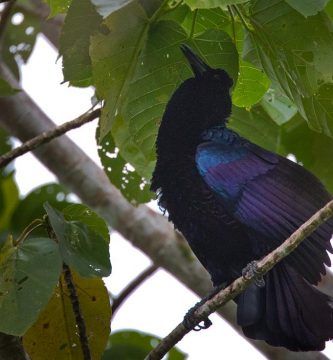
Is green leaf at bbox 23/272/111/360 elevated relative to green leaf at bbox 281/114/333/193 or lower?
lower

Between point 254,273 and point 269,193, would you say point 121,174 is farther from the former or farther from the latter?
point 254,273

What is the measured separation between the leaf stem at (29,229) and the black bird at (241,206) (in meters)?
0.42

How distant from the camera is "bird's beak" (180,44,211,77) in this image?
10.5ft

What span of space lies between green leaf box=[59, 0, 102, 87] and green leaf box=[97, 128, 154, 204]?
77 cm

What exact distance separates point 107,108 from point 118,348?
5.20 feet

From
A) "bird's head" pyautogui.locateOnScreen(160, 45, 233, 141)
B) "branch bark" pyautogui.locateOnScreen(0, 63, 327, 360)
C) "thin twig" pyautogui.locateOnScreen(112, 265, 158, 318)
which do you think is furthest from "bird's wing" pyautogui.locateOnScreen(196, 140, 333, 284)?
"branch bark" pyautogui.locateOnScreen(0, 63, 327, 360)

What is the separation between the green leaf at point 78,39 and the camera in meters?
2.93

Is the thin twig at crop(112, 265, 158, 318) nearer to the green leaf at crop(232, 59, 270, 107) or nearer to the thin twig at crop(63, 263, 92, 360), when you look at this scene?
the thin twig at crop(63, 263, 92, 360)

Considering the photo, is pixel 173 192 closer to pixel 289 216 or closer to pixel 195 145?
pixel 195 145

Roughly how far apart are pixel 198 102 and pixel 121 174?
605 mm

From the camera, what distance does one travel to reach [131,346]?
4273mm

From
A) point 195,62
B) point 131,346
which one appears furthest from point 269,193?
point 131,346

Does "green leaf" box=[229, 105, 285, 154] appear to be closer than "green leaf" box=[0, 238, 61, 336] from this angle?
No

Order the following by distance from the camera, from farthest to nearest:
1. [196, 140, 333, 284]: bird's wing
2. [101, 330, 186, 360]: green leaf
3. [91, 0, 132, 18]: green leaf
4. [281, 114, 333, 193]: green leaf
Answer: [101, 330, 186, 360]: green leaf < [281, 114, 333, 193]: green leaf < [196, 140, 333, 284]: bird's wing < [91, 0, 132, 18]: green leaf
